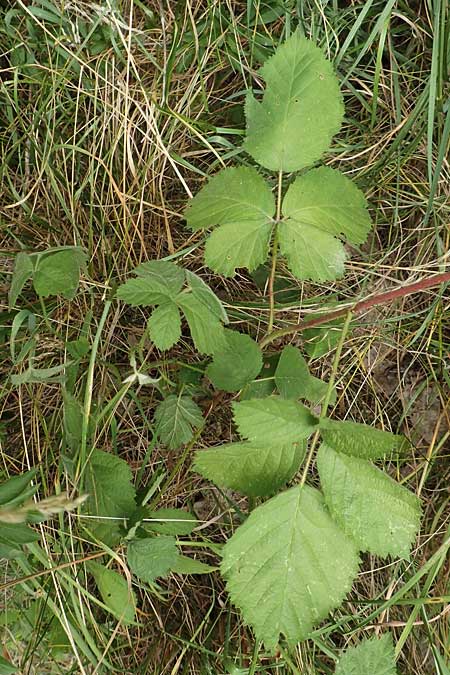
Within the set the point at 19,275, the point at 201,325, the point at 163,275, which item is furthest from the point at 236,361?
the point at 19,275

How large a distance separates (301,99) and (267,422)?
0.57m

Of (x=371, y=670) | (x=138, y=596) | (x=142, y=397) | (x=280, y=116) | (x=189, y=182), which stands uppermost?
(x=280, y=116)

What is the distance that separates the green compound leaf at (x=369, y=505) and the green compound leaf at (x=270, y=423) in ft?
0.24

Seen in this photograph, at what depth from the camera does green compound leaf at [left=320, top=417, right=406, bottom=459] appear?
1.10m

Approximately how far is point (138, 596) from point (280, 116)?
1.06 meters

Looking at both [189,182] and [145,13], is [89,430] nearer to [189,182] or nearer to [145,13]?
[189,182]

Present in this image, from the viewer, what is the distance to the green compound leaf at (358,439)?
1.10 meters

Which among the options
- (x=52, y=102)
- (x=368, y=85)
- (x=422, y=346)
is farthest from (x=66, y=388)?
(x=368, y=85)

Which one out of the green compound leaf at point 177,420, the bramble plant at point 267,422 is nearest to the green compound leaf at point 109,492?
the bramble plant at point 267,422

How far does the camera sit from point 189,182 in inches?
62.3

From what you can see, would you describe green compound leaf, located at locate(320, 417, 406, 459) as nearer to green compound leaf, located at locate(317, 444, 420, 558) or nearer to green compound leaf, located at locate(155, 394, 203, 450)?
green compound leaf, located at locate(317, 444, 420, 558)

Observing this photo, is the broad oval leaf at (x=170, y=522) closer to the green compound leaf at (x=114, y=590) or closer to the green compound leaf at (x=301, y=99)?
the green compound leaf at (x=114, y=590)

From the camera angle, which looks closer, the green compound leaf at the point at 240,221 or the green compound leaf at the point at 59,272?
the green compound leaf at the point at 240,221

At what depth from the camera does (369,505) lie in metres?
1.12
